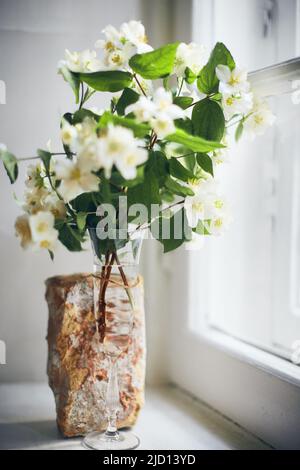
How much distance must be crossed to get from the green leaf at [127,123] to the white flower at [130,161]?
6 centimetres

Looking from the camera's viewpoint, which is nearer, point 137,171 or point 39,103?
point 137,171

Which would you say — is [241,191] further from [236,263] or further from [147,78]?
[147,78]

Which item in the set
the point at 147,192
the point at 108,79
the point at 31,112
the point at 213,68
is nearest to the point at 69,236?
the point at 147,192

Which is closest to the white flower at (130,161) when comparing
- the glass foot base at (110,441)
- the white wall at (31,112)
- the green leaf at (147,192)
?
the green leaf at (147,192)

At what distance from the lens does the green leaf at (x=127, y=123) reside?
795 millimetres

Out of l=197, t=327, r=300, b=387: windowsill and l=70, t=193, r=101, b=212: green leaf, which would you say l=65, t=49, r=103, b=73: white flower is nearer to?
l=70, t=193, r=101, b=212: green leaf

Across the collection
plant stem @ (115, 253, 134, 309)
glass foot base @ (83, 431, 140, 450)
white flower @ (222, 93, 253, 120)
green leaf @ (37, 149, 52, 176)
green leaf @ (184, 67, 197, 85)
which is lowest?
glass foot base @ (83, 431, 140, 450)

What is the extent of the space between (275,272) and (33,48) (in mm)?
772

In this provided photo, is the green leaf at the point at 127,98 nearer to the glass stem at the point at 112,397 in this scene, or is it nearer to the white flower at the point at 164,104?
the white flower at the point at 164,104

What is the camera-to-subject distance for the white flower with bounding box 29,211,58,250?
32.0 inches

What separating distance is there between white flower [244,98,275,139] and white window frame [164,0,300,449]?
0.12 meters

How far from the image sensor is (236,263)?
4.44 ft

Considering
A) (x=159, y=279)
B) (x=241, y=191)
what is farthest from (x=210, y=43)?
(x=159, y=279)

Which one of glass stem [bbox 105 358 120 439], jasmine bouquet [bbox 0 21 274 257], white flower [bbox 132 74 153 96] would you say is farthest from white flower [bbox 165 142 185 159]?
glass stem [bbox 105 358 120 439]
